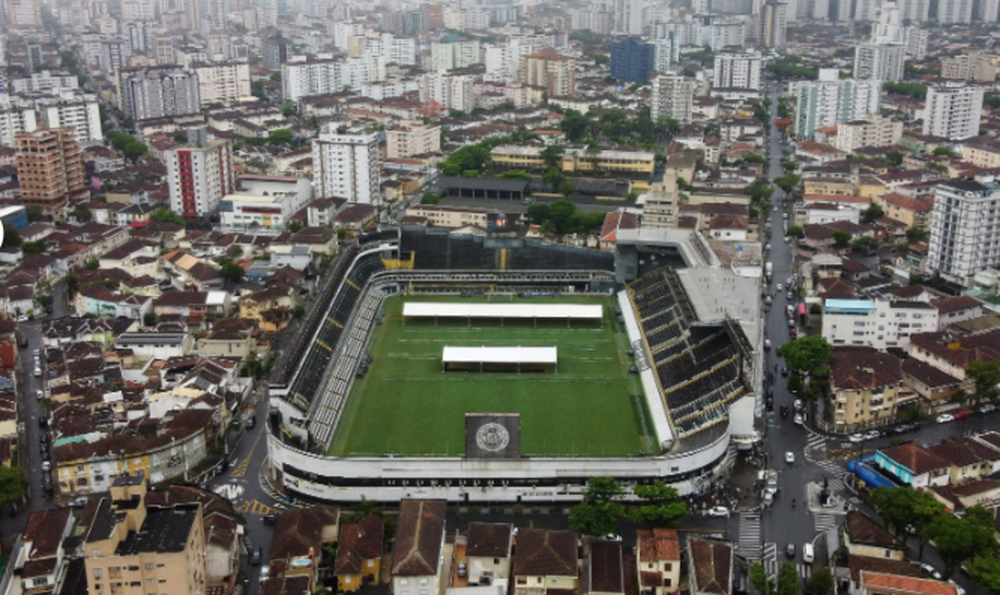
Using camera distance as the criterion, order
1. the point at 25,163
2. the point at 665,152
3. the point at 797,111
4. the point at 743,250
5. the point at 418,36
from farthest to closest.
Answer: the point at 418,36
the point at 797,111
the point at 665,152
the point at 25,163
the point at 743,250

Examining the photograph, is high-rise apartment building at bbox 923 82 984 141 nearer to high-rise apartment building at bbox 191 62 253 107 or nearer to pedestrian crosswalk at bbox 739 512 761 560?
pedestrian crosswalk at bbox 739 512 761 560

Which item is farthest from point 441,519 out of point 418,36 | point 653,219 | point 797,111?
point 418,36

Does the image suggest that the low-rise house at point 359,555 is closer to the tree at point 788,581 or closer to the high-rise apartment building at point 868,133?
the tree at point 788,581

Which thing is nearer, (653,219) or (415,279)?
(415,279)

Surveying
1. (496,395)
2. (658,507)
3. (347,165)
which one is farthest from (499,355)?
(347,165)

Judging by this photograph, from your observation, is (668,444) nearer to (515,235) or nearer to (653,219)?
(515,235)
